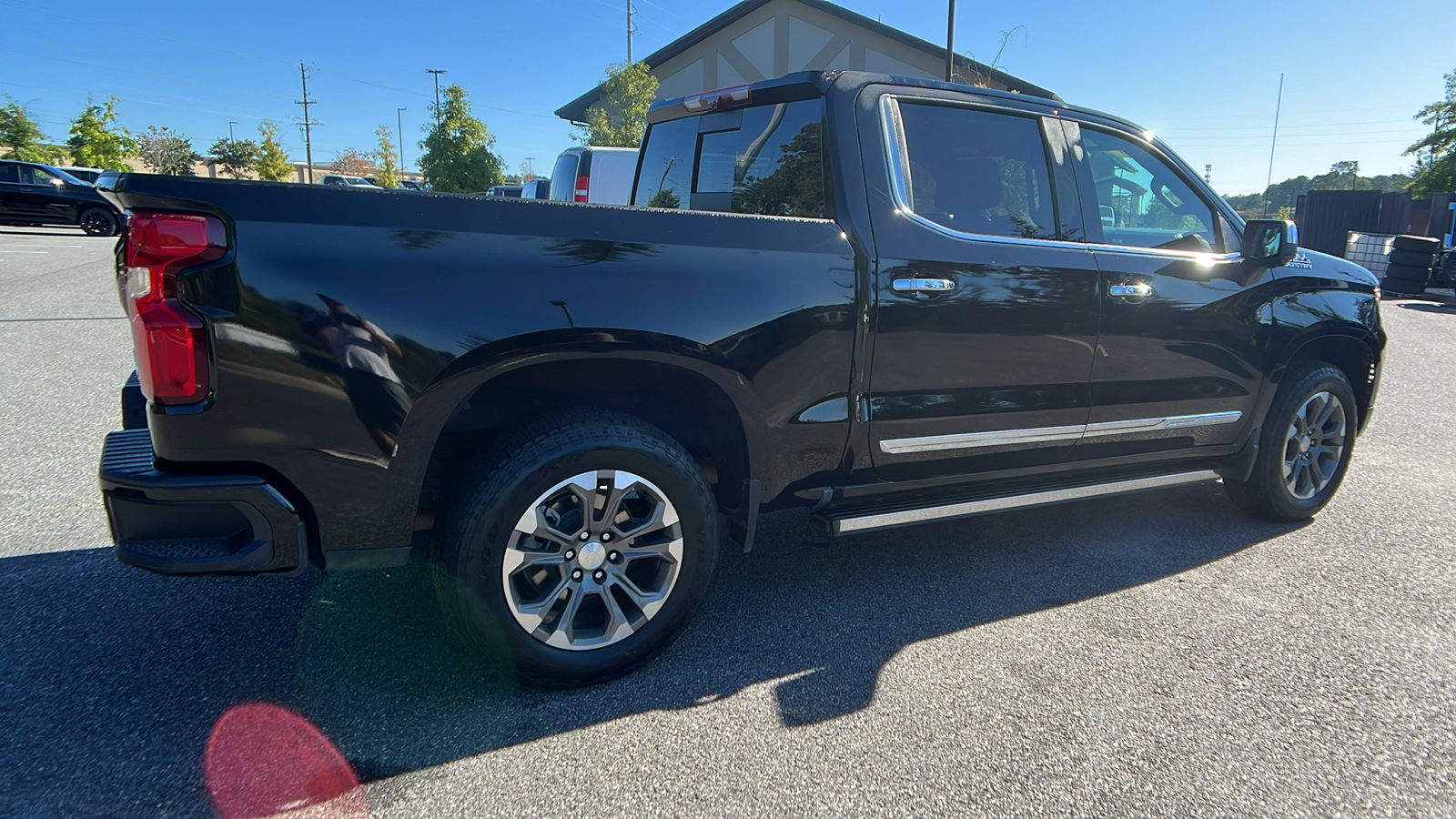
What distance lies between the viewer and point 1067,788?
227cm

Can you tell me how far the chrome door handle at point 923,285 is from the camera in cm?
297

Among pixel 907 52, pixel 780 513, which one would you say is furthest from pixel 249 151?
pixel 780 513

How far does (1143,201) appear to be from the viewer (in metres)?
3.85

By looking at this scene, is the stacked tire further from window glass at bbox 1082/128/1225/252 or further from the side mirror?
window glass at bbox 1082/128/1225/252

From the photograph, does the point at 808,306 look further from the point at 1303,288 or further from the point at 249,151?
the point at 249,151

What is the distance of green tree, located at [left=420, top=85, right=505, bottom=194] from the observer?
116 ft

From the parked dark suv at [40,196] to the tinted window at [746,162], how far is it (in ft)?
74.1

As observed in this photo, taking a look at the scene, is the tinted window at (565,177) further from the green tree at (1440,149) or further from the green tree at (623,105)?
the green tree at (1440,149)

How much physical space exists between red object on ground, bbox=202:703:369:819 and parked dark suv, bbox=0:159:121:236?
23519 mm

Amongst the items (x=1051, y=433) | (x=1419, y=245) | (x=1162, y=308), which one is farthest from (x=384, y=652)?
(x=1419, y=245)

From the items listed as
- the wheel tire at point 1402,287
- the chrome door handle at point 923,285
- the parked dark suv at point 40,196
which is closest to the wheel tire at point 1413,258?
the wheel tire at point 1402,287

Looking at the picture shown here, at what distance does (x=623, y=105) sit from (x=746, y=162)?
29627 mm

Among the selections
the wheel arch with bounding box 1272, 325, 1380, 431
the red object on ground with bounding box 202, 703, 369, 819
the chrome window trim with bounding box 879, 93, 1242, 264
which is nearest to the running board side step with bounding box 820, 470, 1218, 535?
the wheel arch with bounding box 1272, 325, 1380, 431

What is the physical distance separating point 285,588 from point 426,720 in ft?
3.71
